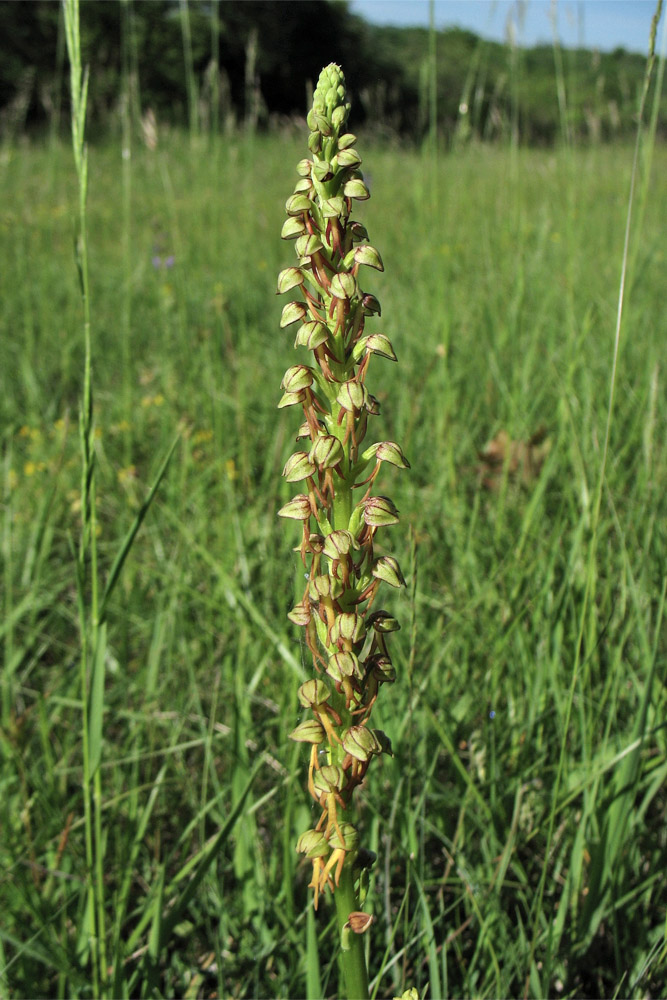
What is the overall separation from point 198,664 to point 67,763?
1.32 feet

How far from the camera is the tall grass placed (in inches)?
47.8

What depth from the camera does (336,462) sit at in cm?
77

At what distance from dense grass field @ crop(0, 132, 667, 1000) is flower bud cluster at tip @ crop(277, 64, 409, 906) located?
154mm

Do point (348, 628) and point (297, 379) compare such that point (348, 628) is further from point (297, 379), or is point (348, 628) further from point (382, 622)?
point (297, 379)

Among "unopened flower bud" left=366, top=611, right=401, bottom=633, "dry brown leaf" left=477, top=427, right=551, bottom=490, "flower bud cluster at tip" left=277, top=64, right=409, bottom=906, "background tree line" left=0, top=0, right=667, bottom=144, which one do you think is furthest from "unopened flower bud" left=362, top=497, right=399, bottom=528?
"background tree line" left=0, top=0, right=667, bottom=144

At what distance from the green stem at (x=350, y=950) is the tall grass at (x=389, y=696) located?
111 millimetres

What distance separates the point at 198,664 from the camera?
1.93 meters

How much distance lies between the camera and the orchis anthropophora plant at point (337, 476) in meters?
0.76

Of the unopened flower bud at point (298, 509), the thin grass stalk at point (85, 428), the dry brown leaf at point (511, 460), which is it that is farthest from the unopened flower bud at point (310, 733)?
the dry brown leaf at point (511, 460)

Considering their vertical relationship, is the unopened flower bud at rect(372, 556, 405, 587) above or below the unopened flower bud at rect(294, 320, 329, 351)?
below

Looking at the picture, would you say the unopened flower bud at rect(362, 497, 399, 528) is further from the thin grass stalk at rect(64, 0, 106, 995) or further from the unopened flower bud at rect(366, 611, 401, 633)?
the thin grass stalk at rect(64, 0, 106, 995)

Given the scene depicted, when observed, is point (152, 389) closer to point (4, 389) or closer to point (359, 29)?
point (4, 389)

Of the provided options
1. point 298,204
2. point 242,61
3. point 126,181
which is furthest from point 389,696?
point 242,61

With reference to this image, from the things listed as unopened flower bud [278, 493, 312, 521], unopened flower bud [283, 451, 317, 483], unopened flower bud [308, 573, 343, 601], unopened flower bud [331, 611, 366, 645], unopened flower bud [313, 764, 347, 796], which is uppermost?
unopened flower bud [283, 451, 317, 483]
